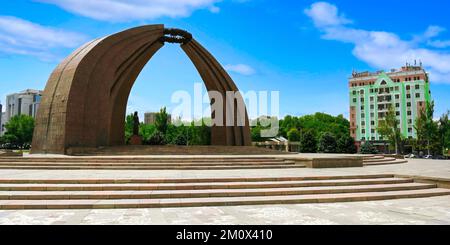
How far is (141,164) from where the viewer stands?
11047 millimetres

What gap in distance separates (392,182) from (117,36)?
15.0 m

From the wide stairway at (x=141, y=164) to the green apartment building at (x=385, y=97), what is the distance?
35.0 m

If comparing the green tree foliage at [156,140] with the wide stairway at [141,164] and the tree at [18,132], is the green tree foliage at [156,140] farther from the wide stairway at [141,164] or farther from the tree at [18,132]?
the wide stairway at [141,164]

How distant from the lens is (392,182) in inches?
323

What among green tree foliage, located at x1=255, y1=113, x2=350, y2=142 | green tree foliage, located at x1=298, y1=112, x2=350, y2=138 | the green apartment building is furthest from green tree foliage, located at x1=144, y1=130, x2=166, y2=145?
green tree foliage, located at x1=298, y1=112, x2=350, y2=138

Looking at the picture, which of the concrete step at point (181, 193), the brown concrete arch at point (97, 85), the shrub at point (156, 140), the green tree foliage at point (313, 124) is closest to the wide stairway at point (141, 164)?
the brown concrete arch at point (97, 85)

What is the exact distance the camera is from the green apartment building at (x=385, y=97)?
43125mm

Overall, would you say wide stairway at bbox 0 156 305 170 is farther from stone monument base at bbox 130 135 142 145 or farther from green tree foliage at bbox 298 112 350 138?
green tree foliage at bbox 298 112 350 138

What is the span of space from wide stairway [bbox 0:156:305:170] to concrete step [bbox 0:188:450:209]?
444 cm

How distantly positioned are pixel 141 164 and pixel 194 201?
17.7ft

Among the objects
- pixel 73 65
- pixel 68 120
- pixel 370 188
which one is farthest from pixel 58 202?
pixel 73 65

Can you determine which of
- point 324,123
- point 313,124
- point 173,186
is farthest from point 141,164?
point 324,123

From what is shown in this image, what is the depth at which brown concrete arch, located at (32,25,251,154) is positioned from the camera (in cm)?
1525

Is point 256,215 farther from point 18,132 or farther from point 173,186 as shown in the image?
point 18,132
